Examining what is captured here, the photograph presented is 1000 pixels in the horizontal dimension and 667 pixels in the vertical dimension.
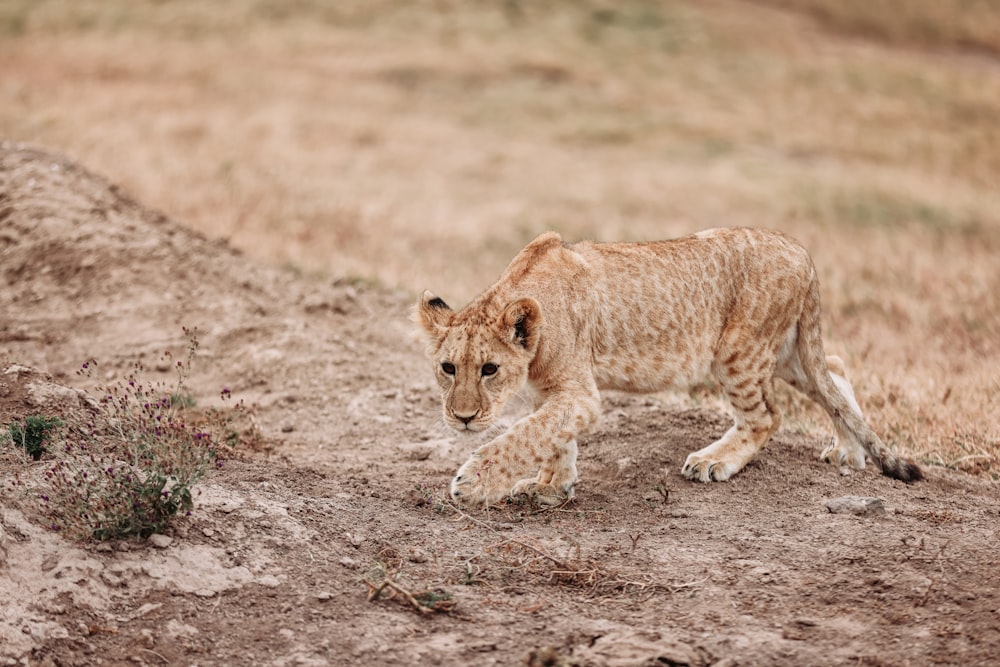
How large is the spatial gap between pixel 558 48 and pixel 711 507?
3055 cm

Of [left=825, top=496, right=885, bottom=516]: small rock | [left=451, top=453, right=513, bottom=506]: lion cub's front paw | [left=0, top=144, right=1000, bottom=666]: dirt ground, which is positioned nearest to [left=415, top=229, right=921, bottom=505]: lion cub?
[left=451, top=453, right=513, bottom=506]: lion cub's front paw

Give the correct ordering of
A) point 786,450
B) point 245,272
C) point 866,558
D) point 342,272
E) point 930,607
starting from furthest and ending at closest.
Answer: point 342,272, point 245,272, point 786,450, point 866,558, point 930,607

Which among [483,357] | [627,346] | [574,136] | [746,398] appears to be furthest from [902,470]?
[574,136]

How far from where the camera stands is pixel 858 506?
6.38m

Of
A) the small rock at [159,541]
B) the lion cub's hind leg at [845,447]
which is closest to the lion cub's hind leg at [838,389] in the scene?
the lion cub's hind leg at [845,447]

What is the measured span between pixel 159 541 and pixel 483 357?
6.64 feet

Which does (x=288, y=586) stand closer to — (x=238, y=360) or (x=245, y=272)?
(x=238, y=360)

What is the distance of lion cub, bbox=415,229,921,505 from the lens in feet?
20.8

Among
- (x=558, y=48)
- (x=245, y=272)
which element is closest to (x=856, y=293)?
(x=245, y=272)

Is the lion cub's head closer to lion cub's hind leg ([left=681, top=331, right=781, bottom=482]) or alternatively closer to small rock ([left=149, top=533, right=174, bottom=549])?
lion cub's hind leg ([left=681, top=331, right=781, bottom=482])

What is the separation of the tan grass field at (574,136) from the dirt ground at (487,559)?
1256mm

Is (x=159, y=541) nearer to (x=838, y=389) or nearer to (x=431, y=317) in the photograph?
(x=431, y=317)

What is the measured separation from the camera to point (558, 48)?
35.4 metres

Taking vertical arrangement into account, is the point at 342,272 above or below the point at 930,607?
below
